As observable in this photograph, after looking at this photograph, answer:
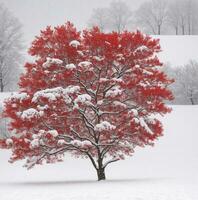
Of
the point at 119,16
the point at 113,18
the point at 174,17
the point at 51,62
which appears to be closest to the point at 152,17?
the point at 174,17

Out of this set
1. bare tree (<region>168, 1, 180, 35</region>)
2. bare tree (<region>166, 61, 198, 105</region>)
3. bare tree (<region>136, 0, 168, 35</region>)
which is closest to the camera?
bare tree (<region>166, 61, 198, 105</region>)

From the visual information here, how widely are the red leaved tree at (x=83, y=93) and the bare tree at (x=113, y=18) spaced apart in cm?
6972

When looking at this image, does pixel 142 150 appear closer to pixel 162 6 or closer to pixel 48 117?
pixel 48 117

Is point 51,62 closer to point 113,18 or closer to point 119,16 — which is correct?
point 113,18

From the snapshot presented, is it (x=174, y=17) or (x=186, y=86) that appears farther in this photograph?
(x=174, y=17)

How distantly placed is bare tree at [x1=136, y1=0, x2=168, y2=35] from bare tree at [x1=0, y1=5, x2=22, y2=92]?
1661 inches

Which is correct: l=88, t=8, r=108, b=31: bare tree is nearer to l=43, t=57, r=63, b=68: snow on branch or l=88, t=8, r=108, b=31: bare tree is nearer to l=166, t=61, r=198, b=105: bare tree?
l=166, t=61, r=198, b=105: bare tree

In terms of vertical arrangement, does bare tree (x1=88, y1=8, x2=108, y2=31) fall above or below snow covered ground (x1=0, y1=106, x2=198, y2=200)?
above

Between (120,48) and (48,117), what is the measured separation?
5368 millimetres

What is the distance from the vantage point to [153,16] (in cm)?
9819

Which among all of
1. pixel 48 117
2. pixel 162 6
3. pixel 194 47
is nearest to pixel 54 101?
pixel 48 117

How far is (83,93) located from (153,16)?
2956 inches

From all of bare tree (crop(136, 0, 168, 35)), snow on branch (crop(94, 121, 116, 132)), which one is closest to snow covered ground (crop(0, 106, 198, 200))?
snow on branch (crop(94, 121, 116, 132))

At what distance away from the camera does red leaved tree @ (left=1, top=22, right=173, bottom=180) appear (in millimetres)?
24344
